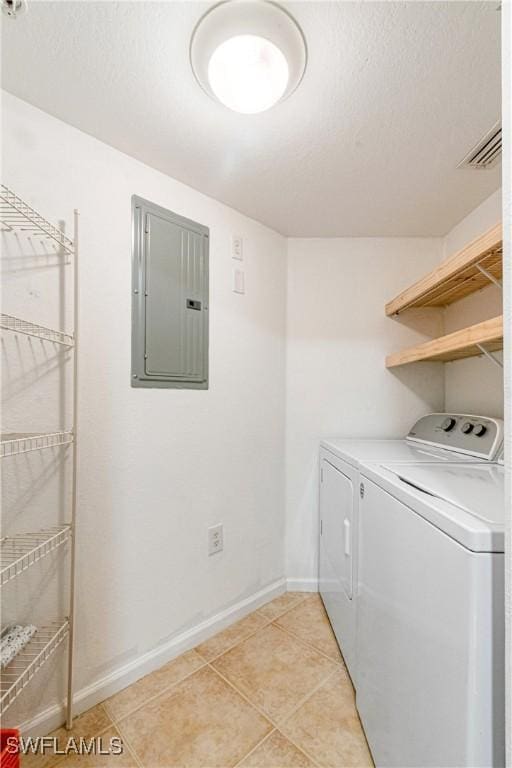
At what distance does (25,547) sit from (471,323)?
7.71ft

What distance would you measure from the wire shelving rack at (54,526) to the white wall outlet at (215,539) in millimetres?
675

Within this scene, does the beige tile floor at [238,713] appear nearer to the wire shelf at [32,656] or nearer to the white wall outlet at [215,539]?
the wire shelf at [32,656]

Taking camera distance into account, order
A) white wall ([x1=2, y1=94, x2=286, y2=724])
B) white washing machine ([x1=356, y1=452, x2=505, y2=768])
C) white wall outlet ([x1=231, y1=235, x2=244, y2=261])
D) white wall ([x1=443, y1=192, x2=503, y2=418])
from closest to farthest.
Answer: white washing machine ([x1=356, y1=452, x2=505, y2=768]) < white wall ([x1=2, y1=94, x2=286, y2=724]) < white wall ([x1=443, y1=192, x2=503, y2=418]) < white wall outlet ([x1=231, y1=235, x2=244, y2=261])

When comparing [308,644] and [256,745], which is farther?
[308,644]

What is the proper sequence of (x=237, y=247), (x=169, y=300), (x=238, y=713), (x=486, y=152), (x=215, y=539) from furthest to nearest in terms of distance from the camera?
(x=237, y=247), (x=215, y=539), (x=169, y=300), (x=486, y=152), (x=238, y=713)

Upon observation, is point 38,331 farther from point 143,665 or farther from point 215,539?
point 143,665

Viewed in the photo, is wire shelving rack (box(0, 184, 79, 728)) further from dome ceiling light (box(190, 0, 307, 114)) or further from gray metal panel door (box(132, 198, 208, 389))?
dome ceiling light (box(190, 0, 307, 114))

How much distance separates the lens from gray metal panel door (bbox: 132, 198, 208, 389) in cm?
149

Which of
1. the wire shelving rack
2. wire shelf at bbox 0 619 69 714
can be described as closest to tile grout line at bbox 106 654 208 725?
the wire shelving rack

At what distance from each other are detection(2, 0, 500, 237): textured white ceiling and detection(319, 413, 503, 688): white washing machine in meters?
1.20

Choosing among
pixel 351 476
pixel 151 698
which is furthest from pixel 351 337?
pixel 151 698

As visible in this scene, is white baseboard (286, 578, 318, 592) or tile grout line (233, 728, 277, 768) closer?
tile grout line (233, 728, 277, 768)

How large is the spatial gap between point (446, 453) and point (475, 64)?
1.44 metres

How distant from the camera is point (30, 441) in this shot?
46.9 inches
